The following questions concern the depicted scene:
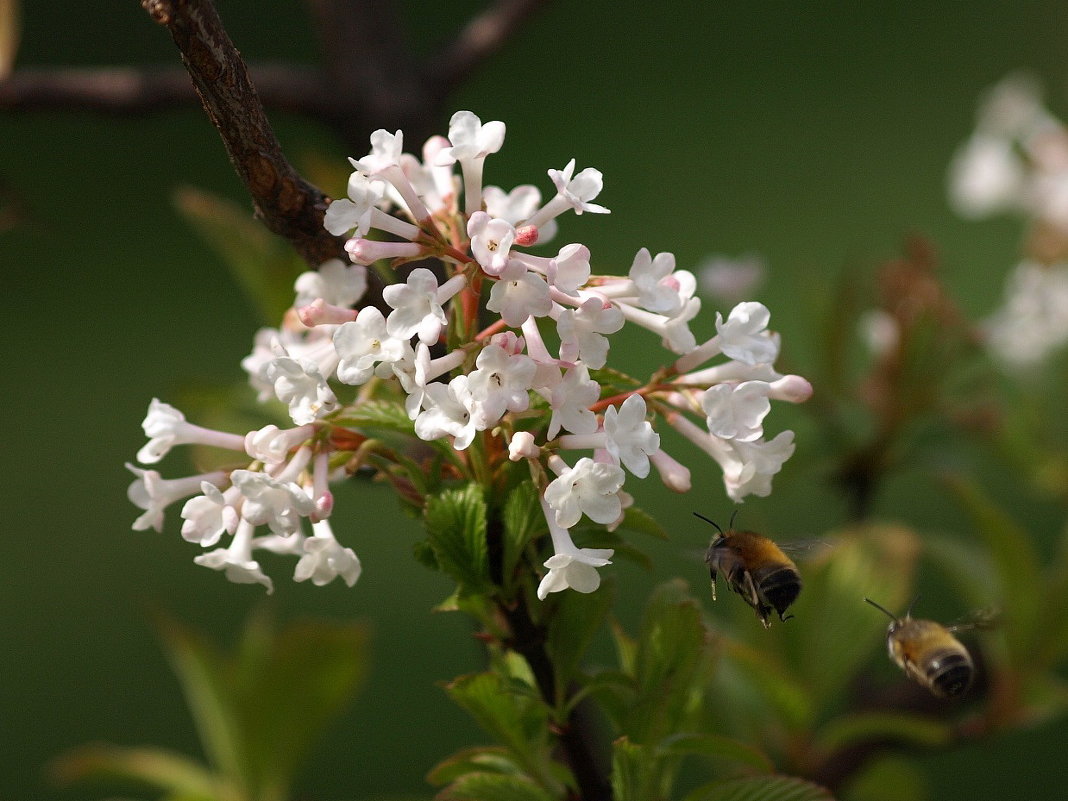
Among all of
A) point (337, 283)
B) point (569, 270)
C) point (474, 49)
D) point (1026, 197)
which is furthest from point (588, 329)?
point (1026, 197)

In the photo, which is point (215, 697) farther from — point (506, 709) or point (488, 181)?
point (488, 181)

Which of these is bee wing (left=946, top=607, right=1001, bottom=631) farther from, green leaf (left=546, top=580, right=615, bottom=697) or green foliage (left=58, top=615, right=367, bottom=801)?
green foliage (left=58, top=615, right=367, bottom=801)

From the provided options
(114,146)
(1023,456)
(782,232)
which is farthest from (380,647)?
(114,146)

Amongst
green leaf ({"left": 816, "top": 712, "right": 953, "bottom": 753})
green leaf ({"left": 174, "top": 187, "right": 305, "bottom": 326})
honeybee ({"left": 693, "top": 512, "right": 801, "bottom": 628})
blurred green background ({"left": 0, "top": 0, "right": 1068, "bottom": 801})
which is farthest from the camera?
blurred green background ({"left": 0, "top": 0, "right": 1068, "bottom": 801})

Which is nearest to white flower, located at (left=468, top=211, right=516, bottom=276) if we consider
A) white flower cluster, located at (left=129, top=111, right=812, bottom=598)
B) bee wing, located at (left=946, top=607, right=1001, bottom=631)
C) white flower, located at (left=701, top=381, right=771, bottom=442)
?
white flower cluster, located at (left=129, top=111, right=812, bottom=598)

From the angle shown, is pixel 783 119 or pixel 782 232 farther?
pixel 783 119

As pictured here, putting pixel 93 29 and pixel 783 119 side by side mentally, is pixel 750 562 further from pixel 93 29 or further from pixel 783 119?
pixel 93 29
